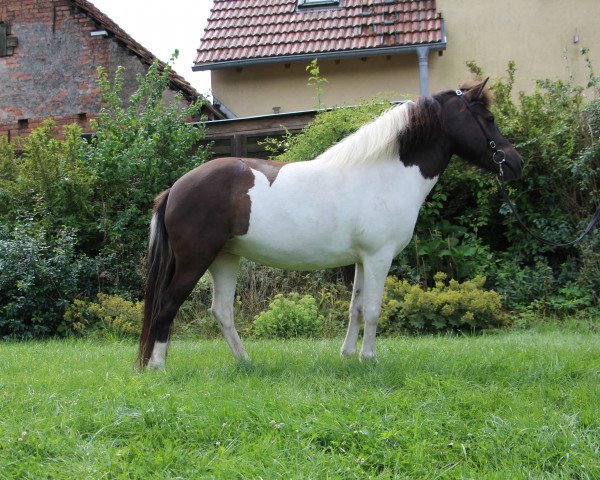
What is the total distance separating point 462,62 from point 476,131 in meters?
9.38

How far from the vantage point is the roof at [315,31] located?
13.8 m

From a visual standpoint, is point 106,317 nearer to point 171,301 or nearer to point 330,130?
point 171,301

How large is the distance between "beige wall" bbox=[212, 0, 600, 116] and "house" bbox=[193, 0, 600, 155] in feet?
0.07

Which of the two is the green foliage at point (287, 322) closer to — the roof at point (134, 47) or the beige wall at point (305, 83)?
the beige wall at point (305, 83)

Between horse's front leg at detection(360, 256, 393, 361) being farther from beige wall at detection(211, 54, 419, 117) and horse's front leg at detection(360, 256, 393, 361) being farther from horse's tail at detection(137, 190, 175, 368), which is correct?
beige wall at detection(211, 54, 419, 117)

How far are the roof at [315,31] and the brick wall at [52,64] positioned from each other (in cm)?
208

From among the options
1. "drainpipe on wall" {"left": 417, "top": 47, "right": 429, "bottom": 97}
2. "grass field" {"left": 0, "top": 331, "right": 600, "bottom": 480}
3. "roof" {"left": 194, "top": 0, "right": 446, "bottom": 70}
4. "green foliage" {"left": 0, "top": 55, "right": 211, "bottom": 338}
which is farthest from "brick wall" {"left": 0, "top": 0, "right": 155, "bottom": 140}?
"grass field" {"left": 0, "top": 331, "right": 600, "bottom": 480}

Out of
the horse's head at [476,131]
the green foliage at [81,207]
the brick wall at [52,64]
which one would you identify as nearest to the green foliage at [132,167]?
the green foliage at [81,207]

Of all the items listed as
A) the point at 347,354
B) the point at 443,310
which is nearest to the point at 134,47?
the point at 443,310

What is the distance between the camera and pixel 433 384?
437 cm

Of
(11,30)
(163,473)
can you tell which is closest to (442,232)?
(163,473)

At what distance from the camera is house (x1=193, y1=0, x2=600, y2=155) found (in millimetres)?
13766

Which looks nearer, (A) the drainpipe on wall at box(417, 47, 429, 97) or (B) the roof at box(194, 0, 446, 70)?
(A) the drainpipe on wall at box(417, 47, 429, 97)

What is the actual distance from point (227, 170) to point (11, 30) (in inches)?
523
